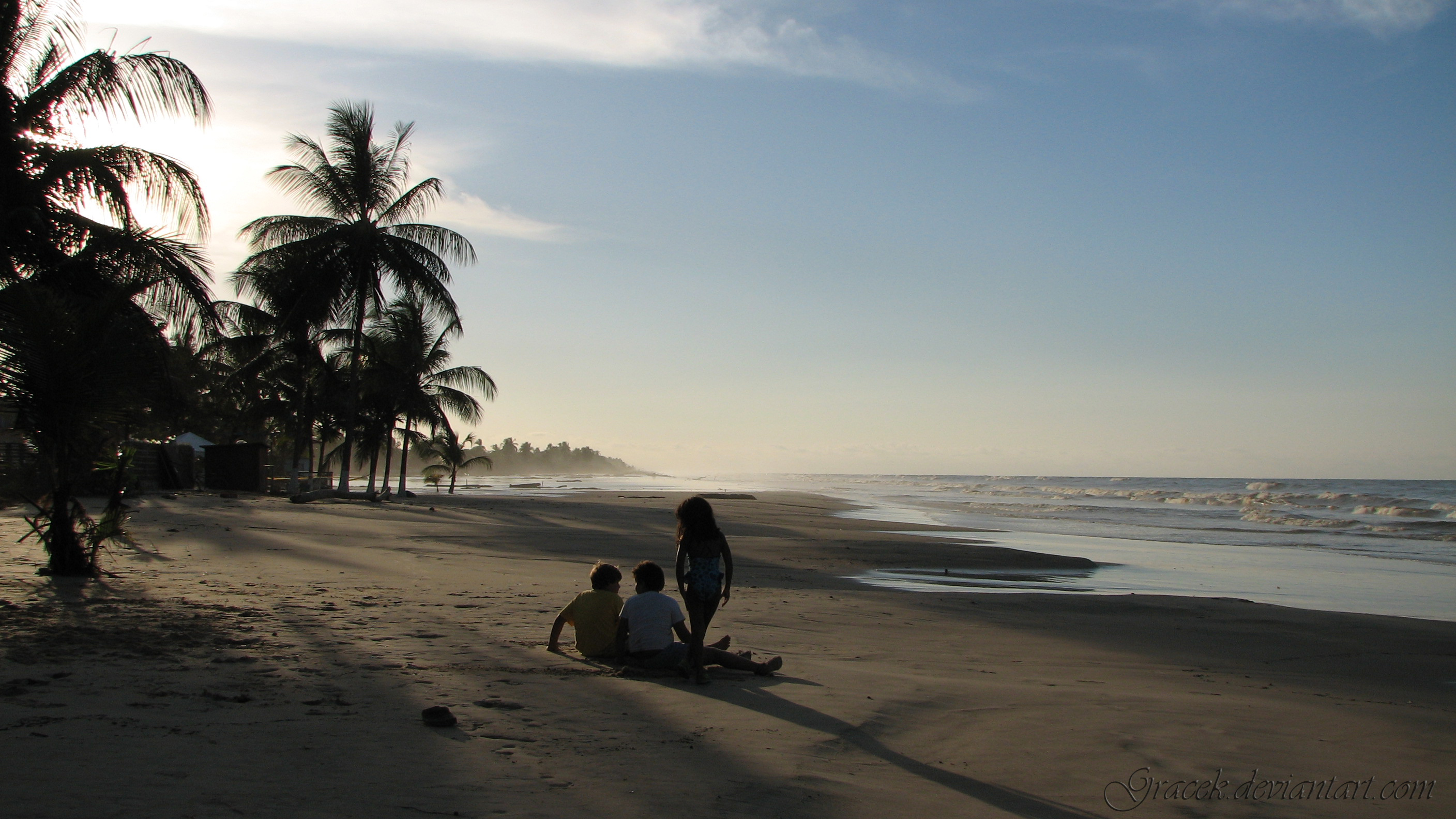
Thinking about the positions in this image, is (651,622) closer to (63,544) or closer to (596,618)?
(596,618)

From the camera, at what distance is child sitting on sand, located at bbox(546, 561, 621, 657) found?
5980 millimetres

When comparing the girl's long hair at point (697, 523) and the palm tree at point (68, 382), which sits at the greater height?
the palm tree at point (68, 382)

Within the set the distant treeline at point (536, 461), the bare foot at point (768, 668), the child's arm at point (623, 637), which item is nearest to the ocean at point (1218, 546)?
the bare foot at point (768, 668)

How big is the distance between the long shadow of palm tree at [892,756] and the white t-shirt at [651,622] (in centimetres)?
59

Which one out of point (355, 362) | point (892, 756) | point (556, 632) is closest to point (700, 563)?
point (556, 632)

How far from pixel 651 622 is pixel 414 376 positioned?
3072 cm

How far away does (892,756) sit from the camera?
425cm

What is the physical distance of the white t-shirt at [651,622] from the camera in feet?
19.1

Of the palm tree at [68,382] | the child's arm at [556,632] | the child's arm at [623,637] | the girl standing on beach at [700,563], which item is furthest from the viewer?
the palm tree at [68,382]

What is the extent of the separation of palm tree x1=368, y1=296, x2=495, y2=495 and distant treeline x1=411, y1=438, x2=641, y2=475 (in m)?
79.4

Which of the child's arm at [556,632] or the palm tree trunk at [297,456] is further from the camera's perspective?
the palm tree trunk at [297,456]

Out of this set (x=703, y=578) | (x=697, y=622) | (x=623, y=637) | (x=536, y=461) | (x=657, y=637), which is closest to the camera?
(x=697, y=622)

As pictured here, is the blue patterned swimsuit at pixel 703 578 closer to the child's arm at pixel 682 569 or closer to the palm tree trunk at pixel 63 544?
the child's arm at pixel 682 569

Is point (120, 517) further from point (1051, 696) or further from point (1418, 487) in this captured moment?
point (1418, 487)
